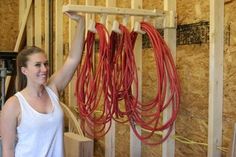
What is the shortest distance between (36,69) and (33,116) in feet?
0.82

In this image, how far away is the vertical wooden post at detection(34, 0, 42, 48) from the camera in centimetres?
Result: 520

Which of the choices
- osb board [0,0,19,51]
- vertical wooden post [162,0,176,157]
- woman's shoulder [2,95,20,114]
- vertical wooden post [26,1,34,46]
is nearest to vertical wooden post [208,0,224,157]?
vertical wooden post [162,0,176,157]

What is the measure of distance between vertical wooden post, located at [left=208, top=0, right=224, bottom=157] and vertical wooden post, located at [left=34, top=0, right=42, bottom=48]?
3336 mm

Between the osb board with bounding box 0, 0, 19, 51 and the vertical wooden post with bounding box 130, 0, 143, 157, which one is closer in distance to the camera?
the vertical wooden post with bounding box 130, 0, 143, 157

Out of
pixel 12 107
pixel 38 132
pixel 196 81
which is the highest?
pixel 196 81

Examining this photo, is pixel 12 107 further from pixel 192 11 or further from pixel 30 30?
pixel 30 30

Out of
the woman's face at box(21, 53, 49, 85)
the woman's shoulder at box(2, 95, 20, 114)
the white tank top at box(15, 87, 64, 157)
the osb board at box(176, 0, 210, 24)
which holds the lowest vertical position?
Answer: the white tank top at box(15, 87, 64, 157)

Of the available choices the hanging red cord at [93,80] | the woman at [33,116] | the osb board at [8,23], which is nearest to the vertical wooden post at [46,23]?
the osb board at [8,23]

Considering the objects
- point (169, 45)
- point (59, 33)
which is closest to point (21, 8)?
point (59, 33)

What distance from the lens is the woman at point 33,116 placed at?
199 centimetres

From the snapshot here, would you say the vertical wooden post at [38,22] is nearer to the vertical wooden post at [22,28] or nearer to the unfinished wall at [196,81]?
the vertical wooden post at [22,28]

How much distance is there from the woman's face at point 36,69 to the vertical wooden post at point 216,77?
94cm

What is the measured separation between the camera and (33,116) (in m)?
1.99

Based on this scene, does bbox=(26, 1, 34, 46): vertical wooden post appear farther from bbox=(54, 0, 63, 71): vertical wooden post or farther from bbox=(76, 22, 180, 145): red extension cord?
bbox=(76, 22, 180, 145): red extension cord
